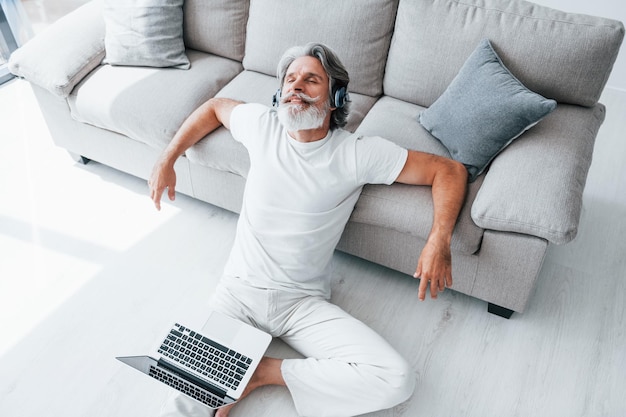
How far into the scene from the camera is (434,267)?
1.61 metres

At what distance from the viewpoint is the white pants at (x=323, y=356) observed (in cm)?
159

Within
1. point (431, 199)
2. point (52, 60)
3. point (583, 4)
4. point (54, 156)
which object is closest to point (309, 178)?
point (431, 199)

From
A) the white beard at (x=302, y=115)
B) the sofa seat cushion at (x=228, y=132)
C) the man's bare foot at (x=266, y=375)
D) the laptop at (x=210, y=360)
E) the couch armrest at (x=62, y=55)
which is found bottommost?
the man's bare foot at (x=266, y=375)

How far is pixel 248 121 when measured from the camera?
1875 mm

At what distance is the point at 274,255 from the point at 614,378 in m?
1.24

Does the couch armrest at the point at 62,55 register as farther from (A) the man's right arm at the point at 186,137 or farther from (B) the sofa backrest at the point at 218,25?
(A) the man's right arm at the point at 186,137

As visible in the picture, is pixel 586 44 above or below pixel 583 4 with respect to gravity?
above

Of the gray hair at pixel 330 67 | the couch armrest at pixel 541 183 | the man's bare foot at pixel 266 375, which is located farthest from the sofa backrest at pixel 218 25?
the man's bare foot at pixel 266 375

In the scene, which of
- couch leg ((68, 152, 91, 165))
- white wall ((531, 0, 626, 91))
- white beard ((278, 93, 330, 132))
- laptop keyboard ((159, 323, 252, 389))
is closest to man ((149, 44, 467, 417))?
white beard ((278, 93, 330, 132))

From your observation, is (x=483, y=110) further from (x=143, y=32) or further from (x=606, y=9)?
(x=606, y=9)

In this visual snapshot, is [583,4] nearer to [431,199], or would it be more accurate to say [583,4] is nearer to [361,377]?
[431,199]

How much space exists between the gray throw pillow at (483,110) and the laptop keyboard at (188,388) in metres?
1.16

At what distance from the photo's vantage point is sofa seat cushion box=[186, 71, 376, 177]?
200cm

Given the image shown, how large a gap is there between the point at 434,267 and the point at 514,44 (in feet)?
3.05
